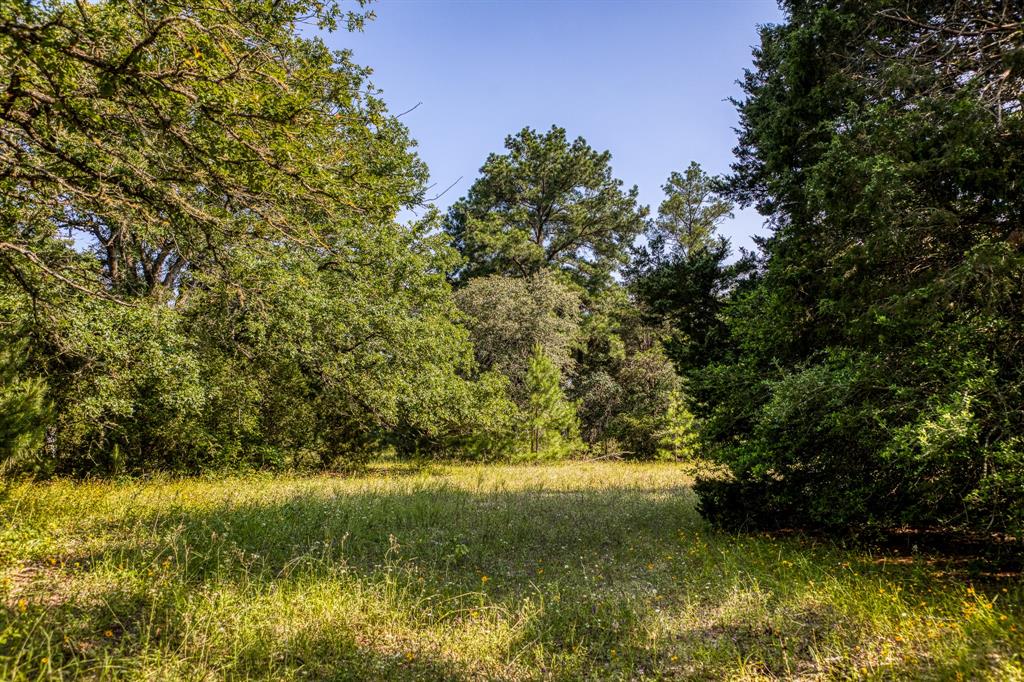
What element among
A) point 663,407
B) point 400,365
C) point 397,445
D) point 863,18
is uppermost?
point 863,18

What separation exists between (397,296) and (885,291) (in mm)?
12987

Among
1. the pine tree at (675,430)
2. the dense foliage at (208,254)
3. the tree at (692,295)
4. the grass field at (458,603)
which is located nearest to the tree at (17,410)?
the dense foliage at (208,254)

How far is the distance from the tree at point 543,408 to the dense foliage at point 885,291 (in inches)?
529

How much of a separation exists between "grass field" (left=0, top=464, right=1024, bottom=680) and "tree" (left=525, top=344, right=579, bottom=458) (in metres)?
13.6

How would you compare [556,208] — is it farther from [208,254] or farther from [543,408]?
[208,254]

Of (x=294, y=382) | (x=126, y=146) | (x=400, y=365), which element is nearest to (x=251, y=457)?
(x=294, y=382)

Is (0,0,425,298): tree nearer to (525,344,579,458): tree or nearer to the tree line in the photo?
the tree line

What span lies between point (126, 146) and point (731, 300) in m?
8.54

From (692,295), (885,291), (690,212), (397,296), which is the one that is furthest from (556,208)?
(885,291)

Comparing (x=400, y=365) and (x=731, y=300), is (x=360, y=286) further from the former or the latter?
(x=731, y=300)

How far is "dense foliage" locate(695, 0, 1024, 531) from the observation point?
501 cm

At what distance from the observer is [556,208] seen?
31.6 metres

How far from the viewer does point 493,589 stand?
556 centimetres

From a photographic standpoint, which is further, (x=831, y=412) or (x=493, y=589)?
(x=831, y=412)
